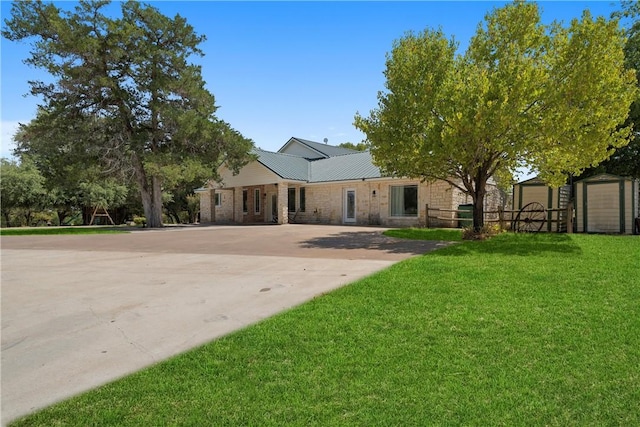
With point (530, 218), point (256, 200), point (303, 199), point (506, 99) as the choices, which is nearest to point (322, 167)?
point (303, 199)

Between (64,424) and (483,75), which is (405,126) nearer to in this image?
(483,75)

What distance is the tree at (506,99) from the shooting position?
10.5m

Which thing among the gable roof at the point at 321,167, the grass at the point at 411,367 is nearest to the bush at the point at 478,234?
the grass at the point at 411,367

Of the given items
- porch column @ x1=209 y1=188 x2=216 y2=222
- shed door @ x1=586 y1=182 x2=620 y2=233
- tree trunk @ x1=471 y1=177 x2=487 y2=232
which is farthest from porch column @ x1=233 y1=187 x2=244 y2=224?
shed door @ x1=586 y1=182 x2=620 y2=233

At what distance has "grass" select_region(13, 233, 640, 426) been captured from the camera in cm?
272

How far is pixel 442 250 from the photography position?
973 cm

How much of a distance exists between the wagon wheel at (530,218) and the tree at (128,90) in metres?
15.6

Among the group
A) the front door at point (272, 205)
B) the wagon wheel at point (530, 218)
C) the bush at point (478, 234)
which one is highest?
the front door at point (272, 205)

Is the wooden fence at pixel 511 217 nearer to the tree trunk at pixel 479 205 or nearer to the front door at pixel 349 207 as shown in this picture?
the tree trunk at pixel 479 205

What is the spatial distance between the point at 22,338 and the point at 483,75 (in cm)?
1128

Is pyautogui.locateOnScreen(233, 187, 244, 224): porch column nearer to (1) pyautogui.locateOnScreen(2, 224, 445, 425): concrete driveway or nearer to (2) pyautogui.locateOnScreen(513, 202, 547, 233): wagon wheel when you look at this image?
(1) pyautogui.locateOnScreen(2, 224, 445, 425): concrete driveway

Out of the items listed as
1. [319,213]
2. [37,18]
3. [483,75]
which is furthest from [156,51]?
[483,75]

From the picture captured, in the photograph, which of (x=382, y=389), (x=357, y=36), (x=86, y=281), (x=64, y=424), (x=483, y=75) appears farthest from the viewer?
(x=357, y=36)

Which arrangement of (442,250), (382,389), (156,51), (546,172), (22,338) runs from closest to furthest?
1. (382,389)
2. (22,338)
3. (442,250)
4. (546,172)
5. (156,51)
